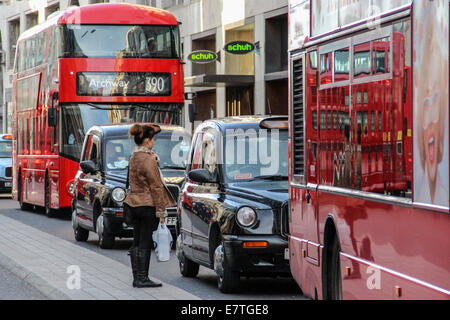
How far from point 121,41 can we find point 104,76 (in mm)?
856

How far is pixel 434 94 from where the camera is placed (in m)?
6.20

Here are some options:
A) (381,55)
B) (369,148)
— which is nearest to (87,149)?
(369,148)

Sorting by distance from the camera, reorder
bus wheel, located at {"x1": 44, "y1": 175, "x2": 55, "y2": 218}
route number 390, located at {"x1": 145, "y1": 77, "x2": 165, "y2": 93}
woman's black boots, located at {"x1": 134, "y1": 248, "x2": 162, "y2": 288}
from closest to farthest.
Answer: woman's black boots, located at {"x1": 134, "y1": 248, "x2": 162, "y2": 288}
route number 390, located at {"x1": 145, "y1": 77, "x2": 165, "y2": 93}
bus wheel, located at {"x1": 44, "y1": 175, "x2": 55, "y2": 218}

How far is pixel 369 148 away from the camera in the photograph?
7617 mm

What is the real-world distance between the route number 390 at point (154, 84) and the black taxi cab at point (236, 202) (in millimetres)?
11076

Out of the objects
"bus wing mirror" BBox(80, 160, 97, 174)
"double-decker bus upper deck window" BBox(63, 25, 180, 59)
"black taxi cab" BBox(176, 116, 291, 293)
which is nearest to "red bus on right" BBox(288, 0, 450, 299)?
"black taxi cab" BBox(176, 116, 291, 293)

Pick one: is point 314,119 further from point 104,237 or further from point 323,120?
point 104,237

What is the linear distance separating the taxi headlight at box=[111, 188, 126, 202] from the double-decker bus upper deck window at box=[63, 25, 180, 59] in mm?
7767

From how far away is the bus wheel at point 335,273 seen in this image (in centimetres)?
852

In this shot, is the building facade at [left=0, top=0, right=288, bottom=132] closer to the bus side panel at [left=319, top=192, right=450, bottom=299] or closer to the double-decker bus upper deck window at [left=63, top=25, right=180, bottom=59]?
the double-decker bus upper deck window at [left=63, top=25, right=180, bottom=59]

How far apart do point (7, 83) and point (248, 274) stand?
5757 cm

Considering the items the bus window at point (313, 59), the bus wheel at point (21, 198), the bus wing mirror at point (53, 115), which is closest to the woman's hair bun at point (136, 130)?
the bus window at point (313, 59)

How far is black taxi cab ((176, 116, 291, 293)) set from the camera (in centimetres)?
1145

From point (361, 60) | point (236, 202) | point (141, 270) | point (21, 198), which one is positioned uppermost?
point (361, 60)
